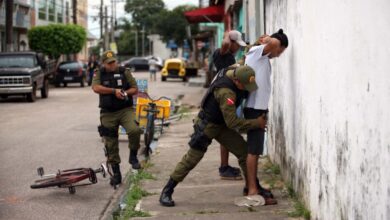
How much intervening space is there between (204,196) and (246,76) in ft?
5.94

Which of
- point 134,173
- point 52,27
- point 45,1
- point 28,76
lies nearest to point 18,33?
point 52,27

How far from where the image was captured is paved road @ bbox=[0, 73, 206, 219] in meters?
7.34

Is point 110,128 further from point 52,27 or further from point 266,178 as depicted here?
point 52,27

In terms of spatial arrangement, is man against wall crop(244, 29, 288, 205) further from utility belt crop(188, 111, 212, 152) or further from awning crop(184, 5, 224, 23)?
awning crop(184, 5, 224, 23)

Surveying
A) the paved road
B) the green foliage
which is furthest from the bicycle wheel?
the green foliage

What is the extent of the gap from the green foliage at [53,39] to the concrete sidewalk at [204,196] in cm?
3381

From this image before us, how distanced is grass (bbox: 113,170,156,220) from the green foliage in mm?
35241

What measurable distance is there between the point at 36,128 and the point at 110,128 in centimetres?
761

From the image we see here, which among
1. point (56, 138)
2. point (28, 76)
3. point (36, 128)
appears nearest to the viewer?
point (56, 138)

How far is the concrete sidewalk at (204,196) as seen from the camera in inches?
258

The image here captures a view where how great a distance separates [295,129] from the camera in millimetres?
6875

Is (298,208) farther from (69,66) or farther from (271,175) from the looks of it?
(69,66)

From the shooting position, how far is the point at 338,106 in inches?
192

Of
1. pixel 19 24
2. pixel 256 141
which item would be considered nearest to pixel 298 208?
pixel 256 141
